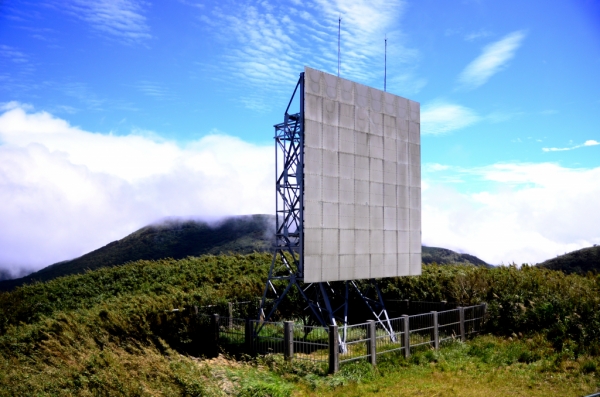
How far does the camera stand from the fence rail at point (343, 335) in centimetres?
1523

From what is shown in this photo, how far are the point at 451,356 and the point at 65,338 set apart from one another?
48.9 feet

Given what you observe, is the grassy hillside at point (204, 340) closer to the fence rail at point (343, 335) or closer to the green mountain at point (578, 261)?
the fence rail at point (343, 335)

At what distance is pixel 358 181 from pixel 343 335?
5.68 meters

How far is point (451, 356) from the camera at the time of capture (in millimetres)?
17078

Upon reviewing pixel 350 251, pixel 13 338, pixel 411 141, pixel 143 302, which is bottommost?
pixel 13 338

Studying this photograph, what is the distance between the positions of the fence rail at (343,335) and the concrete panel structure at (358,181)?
223 centimetres

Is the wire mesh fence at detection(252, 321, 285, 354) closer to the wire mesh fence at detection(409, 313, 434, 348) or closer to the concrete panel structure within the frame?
the concrete panel structure

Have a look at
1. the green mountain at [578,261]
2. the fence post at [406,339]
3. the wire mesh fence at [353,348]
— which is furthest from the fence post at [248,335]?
the green mountain at [578,261]

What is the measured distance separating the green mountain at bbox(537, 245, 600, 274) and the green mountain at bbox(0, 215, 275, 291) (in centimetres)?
4094

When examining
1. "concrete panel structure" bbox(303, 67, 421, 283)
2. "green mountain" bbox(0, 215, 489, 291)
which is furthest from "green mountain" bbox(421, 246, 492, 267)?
"concrete panel structure" bbox(303, 67, 421, 283)

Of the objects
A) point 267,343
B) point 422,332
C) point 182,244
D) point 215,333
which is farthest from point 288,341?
point 182,244

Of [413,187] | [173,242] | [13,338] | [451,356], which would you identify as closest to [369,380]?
[451,356]

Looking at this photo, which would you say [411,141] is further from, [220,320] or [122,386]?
[122,386]

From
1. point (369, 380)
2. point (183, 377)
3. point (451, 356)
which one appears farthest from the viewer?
point (451, 356)
